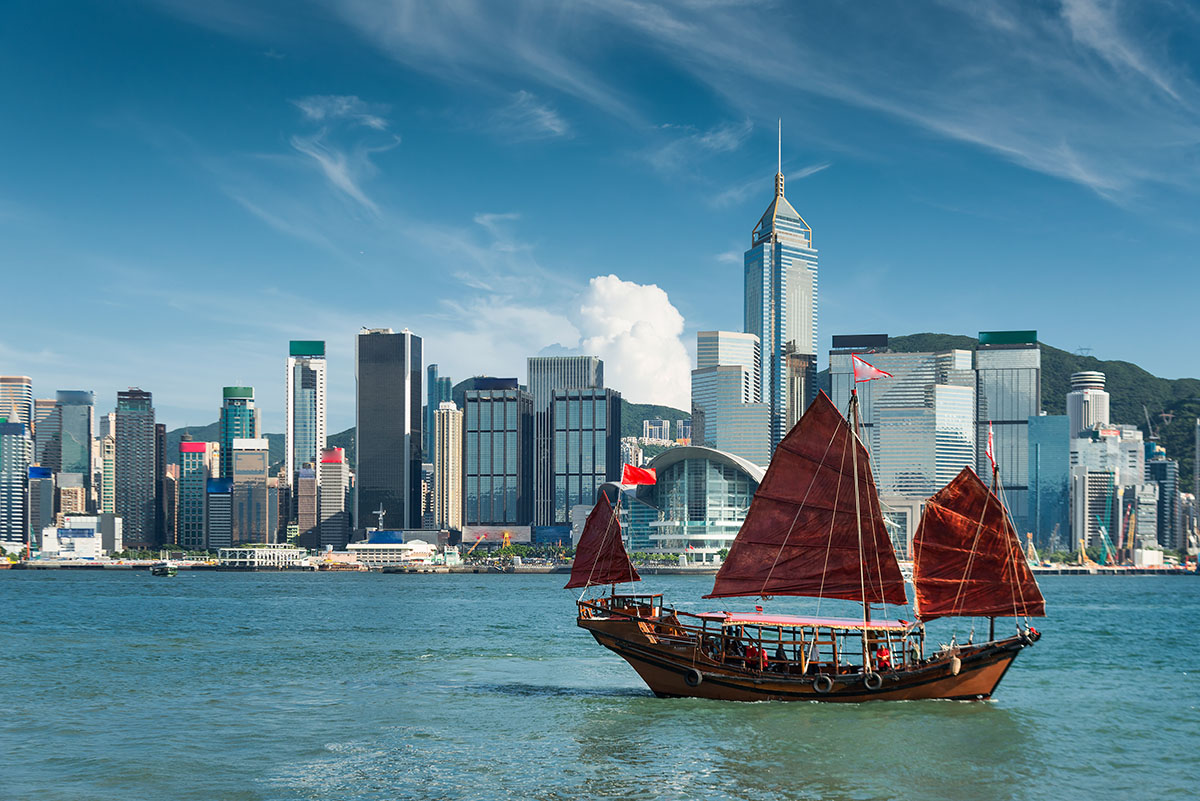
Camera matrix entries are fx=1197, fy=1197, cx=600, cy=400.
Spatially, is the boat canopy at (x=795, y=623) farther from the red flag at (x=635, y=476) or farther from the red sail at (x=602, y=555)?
the red flag at (x=635, y=476)

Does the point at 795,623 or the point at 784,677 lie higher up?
the point at 795,623

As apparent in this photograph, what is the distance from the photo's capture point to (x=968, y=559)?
4525cm

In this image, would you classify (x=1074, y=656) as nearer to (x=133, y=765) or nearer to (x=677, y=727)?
(x=677, y=727)

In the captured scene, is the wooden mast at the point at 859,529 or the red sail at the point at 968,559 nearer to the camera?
the wooden mast at the point at 859,529

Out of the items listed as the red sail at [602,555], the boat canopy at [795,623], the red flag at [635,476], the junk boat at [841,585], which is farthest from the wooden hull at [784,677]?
the red flag at [635,476]

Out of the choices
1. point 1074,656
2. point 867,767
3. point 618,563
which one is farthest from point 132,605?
point 867,767

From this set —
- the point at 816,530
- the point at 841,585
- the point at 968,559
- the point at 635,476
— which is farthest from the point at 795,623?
the point at 635,476

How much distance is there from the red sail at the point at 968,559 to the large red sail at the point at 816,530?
167cm

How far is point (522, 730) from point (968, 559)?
711 inches

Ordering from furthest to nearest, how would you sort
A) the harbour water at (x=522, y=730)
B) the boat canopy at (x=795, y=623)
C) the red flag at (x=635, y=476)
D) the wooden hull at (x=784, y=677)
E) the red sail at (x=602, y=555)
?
1. the red flag at (x=635, y=476)
2. the red sail at (x=602, y=555)
3. the wooden hull at (x=784, y=677)
4. the boat canopy at (x=795, y=623)
5. the harbour water at (x=522, y=730)

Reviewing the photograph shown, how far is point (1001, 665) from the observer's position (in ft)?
146

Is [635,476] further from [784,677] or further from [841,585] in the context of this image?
[784,677]

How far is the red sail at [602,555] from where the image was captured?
52.6m

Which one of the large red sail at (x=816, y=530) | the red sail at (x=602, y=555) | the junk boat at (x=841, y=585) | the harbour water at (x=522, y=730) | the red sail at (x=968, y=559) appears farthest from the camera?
the red sail at (x=602, y=555)
